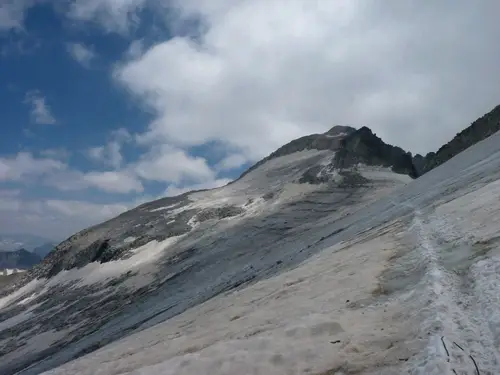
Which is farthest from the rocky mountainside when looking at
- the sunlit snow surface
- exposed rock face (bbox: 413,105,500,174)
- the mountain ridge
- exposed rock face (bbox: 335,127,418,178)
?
the sunlit snow surface

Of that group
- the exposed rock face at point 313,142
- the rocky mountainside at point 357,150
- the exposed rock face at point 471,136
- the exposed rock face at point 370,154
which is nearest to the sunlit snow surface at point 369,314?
the exposed rock face at point 471,136

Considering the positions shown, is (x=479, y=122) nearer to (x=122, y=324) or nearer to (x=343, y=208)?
(x=343, y=208)

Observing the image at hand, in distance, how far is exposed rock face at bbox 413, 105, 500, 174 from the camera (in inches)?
2120

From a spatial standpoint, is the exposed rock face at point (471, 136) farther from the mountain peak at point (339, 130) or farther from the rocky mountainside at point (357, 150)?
the mountain peak at point (339, 130)

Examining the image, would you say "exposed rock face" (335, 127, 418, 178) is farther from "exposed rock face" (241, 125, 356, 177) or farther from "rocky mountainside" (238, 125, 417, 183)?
"exposed rock face" (241, 125, 356, 177)

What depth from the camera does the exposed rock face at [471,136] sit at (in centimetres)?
5386

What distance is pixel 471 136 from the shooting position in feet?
189

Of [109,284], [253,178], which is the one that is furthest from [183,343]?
[253,178]

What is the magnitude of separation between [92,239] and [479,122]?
63.6m

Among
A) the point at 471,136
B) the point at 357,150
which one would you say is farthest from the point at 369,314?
the point at 357,150

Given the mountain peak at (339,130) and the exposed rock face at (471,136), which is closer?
the exposed rock face at (471,136)

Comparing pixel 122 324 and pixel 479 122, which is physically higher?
pixel 479 122

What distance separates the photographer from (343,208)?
177ft

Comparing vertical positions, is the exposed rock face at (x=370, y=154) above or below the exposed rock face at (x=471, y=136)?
above
